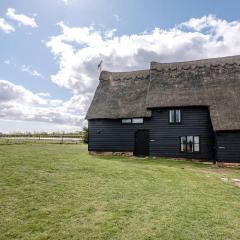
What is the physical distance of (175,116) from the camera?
2811cm

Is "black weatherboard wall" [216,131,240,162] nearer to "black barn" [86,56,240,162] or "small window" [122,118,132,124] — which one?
"black barn" [86,56,240,162]

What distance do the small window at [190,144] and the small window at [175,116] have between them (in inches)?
62.6

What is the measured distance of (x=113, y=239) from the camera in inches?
280

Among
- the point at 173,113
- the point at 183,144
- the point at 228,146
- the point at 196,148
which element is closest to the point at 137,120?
the point at 173,113

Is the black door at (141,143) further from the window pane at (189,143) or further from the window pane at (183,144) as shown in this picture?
the window pane at (189,143)

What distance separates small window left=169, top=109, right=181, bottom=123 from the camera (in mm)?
27984

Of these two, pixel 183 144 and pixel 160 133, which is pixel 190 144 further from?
pixel 160 133

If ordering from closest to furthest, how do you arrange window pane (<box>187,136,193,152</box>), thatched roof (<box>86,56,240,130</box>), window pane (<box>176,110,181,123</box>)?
thatched roof (<box>86,56,240,130</box>) < window pane (<box>187,136,193,152</box>) < window pane (<box>176,110,181,123</box>)

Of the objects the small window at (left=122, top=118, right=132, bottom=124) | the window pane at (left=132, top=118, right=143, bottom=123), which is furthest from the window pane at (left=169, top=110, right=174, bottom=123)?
the small window at (left=122, top=118, right=132, bottom=124)

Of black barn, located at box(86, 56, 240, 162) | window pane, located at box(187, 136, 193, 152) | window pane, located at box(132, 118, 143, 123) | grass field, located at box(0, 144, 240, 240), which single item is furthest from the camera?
window pane, located at box(132, 118, 143, 123)

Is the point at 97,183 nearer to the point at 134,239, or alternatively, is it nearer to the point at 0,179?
the point at 0,179

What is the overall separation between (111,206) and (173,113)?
1936cm

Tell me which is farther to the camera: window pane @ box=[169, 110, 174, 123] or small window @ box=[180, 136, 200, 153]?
window pane @ box=[169, 110, 174, 123]

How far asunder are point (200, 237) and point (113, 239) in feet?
6.63
